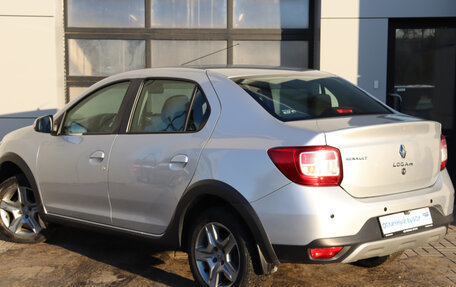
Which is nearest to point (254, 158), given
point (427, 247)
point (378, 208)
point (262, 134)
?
point (262, 134)

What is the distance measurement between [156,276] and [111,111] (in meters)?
1.35

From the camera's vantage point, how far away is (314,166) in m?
3.75

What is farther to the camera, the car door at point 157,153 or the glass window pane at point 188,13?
the glass window pane at point 188,13

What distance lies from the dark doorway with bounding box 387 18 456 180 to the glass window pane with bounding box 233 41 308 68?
1393 mm

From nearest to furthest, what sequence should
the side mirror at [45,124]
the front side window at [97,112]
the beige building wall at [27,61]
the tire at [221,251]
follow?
the tire at [221,251] → the front side window at [97,112] → the side mirror at [45,124] → the beige building wall at [27,61]

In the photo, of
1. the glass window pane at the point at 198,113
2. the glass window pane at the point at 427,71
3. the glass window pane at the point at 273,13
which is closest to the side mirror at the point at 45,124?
the glass window pane at the point at 198,113

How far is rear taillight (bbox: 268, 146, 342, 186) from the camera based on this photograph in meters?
3.75

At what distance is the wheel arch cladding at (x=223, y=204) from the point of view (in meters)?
3.89

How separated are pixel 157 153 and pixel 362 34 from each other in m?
5.94

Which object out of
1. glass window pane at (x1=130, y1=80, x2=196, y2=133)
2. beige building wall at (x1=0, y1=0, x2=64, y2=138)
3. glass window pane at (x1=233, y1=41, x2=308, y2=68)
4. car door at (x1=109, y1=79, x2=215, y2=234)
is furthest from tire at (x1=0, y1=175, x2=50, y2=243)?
glass window pane at (x1=233, y1=41, x2=308, y2=68)

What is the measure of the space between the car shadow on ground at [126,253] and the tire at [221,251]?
1.44 feet

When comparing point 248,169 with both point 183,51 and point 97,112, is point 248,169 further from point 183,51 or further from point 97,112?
point 183,51

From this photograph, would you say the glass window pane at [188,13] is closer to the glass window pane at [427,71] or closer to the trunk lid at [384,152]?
→ the glass window pane at [427,71]

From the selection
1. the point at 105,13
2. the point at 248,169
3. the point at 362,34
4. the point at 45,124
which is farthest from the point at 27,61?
the point at 248,169
